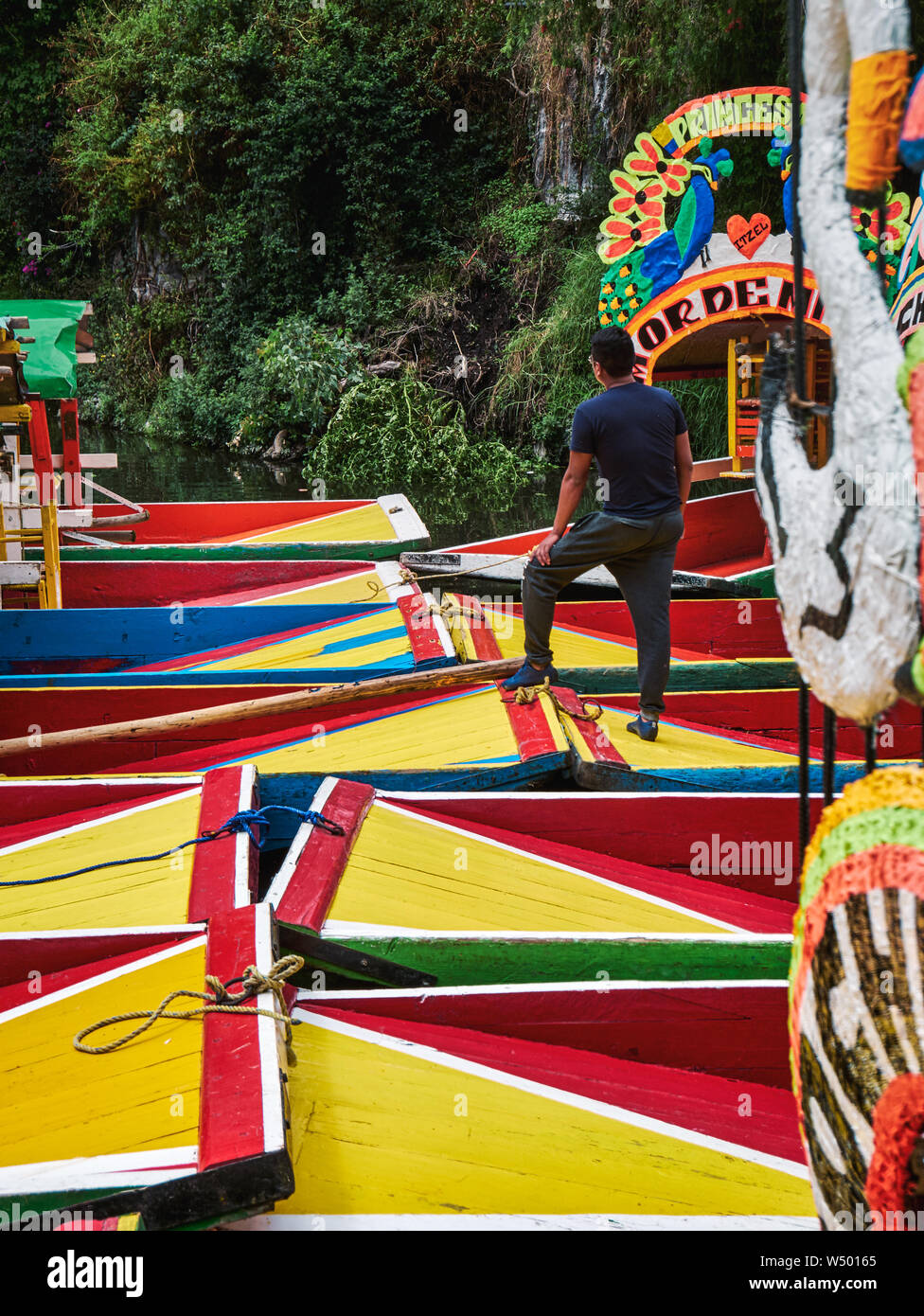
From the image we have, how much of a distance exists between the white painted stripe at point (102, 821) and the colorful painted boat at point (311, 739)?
0.67 ft

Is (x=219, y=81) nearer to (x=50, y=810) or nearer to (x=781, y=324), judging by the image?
(x=781, y=324)

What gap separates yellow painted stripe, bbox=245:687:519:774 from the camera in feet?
10.0

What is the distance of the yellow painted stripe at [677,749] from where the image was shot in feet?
9.99

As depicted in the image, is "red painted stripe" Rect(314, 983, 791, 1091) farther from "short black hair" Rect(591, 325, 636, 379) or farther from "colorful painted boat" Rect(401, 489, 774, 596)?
"colorful painted boat" Rect(401, 489, 774, 596)

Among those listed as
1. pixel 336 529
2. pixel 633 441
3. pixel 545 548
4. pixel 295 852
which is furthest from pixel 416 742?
pixel 336 529

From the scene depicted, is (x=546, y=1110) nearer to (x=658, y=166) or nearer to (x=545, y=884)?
(x=545, y=884)

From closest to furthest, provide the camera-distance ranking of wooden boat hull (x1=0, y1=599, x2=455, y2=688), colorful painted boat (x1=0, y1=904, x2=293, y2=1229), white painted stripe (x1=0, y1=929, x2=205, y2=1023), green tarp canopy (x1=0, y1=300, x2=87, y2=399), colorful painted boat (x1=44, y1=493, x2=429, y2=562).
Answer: colorful painted boat (x1=0, y1=904, x2=293, y2=1229), white painted stripe (x1=0, y1=929, x2=205, y2=1023), wooden boat hull (x1=0, y1=599, x2=455, y2=688), green tarp canopy (x1=0, y1=300, x2=87, y2=399), colorful painted boat (x1=44, y1=493, x2=429, y2=562)

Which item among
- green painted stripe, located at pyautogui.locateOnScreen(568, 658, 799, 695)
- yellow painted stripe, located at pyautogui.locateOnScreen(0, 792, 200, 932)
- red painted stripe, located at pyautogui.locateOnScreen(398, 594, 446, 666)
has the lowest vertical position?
yellow painted stripe, located at pyautogui.locateOnScreen(0, 792, 200, 932)

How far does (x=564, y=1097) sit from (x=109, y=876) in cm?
112

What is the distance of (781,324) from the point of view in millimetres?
5320

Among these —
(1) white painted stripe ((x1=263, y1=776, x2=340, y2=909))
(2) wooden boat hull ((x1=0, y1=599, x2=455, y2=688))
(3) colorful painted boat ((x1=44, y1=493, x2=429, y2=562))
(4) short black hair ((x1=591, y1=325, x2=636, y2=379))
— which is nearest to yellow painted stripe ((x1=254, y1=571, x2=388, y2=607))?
(2) wooden boat hull ((x1=0, y1=599, x2=455, y2=688))

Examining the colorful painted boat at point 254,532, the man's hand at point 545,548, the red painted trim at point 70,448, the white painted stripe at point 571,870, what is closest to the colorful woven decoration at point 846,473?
the white painted stripe at point 571,870

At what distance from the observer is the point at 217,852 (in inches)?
95.6

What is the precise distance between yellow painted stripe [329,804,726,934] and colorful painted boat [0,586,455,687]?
4.42 feet
